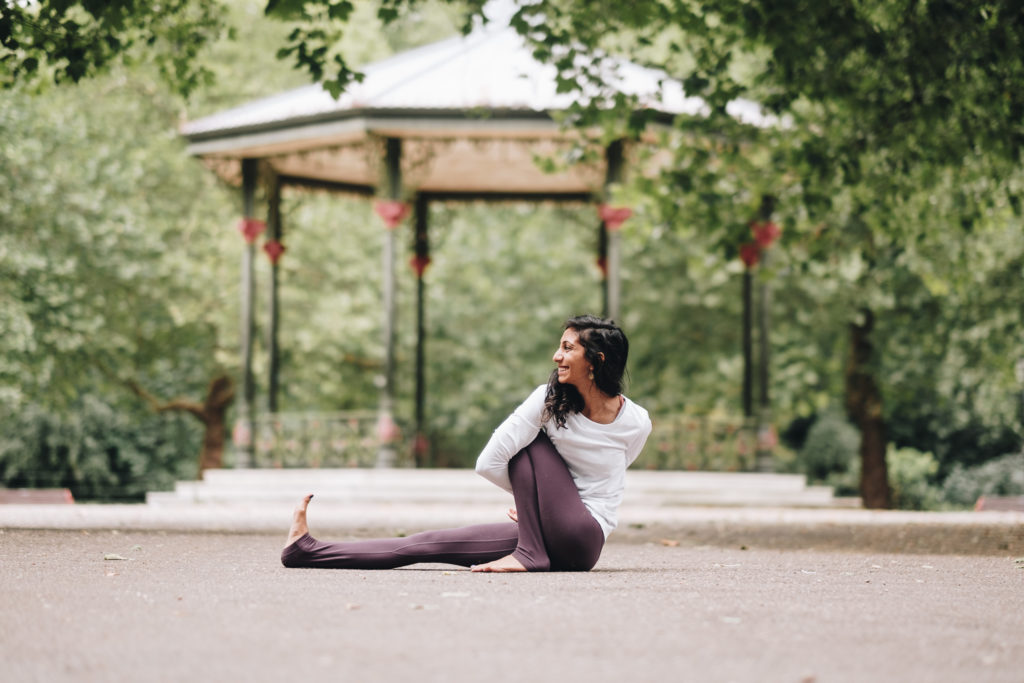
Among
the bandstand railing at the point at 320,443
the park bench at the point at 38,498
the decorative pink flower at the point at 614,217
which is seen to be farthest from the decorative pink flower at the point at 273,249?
the decorative pink flower at the point at 614,217

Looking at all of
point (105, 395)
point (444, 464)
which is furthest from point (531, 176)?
point (105, 395)

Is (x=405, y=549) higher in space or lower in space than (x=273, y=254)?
lower

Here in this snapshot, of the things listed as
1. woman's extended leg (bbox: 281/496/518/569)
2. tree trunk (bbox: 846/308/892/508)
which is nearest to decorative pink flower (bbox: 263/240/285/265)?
tree trunk (bbox: 846/308/892/508)

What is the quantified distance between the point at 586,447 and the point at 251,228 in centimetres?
1230

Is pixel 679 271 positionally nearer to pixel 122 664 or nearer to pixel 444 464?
pixel 444 464

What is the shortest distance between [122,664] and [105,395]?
25238mm

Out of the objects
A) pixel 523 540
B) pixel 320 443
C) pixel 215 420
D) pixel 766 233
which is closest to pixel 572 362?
pixel 523 540

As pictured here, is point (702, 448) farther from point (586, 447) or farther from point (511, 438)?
point (511, 438)

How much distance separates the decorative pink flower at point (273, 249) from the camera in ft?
61.6

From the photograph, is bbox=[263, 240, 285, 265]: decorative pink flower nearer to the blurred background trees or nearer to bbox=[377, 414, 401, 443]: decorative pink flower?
the blurred background trees

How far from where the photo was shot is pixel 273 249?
61.6ft

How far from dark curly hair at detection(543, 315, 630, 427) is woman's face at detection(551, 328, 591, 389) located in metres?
0.03

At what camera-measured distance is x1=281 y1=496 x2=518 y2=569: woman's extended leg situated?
638 cm

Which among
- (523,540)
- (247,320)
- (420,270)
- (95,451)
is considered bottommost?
(95,451)
